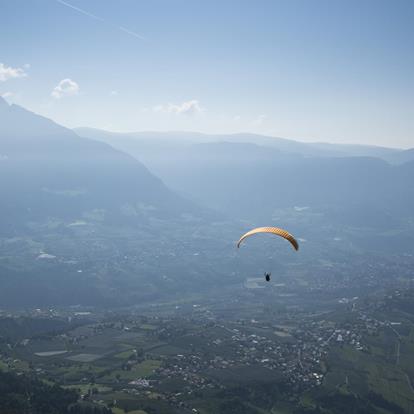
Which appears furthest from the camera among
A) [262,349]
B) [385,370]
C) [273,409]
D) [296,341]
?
[296,341]

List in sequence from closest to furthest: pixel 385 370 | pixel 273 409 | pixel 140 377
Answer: pixel 273 409 → pixel 140 377 → pixel 385 370

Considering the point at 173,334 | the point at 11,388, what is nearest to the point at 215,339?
the point at 173,334

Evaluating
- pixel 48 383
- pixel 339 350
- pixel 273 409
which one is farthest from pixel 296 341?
pixel 48 383

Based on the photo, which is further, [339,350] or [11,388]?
[339,350]

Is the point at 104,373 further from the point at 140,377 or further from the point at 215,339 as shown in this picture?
the point at 215,339

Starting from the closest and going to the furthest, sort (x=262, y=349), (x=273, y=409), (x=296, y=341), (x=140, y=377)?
(x=273, y=409) → (x=140, y=377) → (x=262, y=349) → (x=296, y=341)

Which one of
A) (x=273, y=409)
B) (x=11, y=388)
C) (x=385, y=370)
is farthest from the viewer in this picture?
(x=385, y=370)

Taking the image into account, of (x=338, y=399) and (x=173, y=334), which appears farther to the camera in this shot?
(x=173, y=334)

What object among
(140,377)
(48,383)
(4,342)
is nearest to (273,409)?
(140,377)

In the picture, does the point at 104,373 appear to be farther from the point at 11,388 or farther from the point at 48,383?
the point at 11,388
